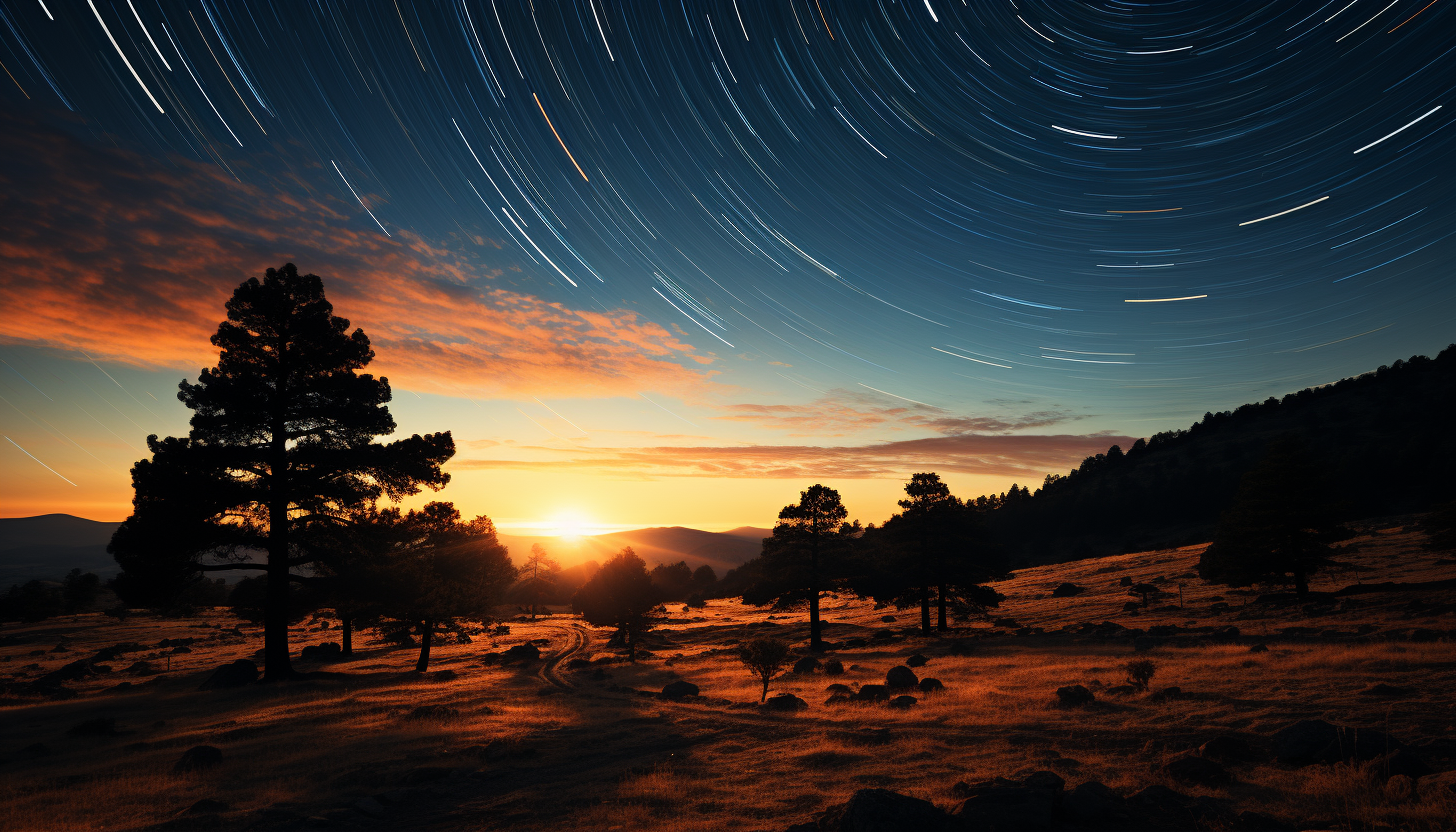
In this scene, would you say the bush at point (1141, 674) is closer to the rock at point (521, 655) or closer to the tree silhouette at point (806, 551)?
the tree silhouette at point (806, 551)

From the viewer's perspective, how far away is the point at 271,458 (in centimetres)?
2311

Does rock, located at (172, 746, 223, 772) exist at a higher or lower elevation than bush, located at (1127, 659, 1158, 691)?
lower

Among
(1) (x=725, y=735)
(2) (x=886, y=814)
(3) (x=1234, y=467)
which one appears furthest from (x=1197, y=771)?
(3) (x=1234, y=467)

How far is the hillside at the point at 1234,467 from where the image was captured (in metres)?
93.6

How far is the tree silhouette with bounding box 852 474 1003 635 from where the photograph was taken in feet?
152

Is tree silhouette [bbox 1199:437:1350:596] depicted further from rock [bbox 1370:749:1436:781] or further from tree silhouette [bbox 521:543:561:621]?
tree silhouette [bbox 521:543:561:621]

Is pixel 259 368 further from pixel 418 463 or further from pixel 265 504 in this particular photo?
pixel 418 463

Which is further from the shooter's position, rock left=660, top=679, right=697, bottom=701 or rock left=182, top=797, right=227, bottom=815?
rock left=660, top=679, right=697, bottom=701

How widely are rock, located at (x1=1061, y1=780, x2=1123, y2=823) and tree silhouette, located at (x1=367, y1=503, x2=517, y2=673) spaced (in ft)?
76.5

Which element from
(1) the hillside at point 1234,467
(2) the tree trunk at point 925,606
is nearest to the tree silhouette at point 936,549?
(2) the tree trunk at point 925,606

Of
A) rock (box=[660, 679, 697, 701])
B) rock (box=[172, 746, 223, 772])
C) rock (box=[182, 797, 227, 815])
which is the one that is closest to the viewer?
Result: rock (box=[182, 797, 227, 815])

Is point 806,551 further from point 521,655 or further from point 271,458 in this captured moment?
point 271,458

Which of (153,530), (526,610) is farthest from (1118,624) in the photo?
(526,610)

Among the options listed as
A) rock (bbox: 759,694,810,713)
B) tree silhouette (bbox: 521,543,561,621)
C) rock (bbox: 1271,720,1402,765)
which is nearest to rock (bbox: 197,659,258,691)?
rock (bbox: 759,694,810,713)
